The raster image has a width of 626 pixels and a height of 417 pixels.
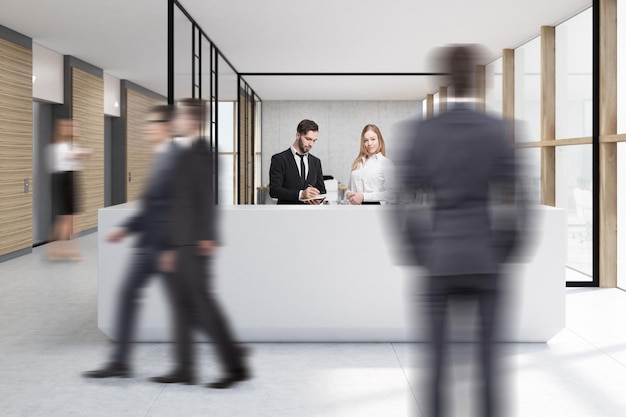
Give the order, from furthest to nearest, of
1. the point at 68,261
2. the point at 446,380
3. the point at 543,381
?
the point at 68,261 < the point at 543,381 < the point at 446,380

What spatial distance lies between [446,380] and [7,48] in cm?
849

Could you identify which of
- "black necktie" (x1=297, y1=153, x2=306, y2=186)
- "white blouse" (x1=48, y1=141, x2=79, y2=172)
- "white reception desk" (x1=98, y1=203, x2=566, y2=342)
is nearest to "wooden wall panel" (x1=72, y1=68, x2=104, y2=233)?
"white blouse" (x1=48, y1=141, x2=79, y2=172)

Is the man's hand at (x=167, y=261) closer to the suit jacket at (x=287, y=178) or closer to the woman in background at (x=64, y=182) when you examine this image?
the suit jacket at (x=287, y=178)

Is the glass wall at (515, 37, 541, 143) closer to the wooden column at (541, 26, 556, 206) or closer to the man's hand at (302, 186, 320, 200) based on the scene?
the wooden column at (541, 26, 556, 206)

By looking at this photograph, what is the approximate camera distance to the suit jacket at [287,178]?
574cm

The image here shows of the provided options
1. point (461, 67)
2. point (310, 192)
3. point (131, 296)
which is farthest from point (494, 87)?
point (461, 67)

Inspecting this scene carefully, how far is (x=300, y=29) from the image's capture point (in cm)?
905

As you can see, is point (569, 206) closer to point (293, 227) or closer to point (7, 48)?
point (293, 227)

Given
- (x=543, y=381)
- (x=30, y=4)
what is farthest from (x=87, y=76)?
(x=543, y=381)

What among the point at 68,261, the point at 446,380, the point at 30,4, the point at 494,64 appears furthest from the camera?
the point at 494,64

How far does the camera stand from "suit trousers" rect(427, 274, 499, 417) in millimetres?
2523

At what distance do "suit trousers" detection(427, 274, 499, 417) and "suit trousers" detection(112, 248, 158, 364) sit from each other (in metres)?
1.77

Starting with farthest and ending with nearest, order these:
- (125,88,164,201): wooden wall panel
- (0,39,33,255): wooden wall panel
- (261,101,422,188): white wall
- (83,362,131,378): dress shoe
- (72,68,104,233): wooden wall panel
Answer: (261,101,422,188): white wall < (125,88,164,201): wooden wall panel < (72,68,104,233): wooden wall panel < (0,39,33,255): wooden wall panel < (83,362,131,378): dress shoe

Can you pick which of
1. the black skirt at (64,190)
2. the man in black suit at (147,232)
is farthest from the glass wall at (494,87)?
the man in black suit at (147,232)
